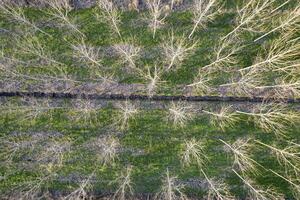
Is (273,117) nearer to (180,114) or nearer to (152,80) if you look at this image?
(180,114)

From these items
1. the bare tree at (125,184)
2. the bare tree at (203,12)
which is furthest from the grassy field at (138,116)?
the bare tree at (203,12)

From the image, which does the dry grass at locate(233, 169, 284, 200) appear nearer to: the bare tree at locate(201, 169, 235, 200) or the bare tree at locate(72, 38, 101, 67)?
the bare tree at locate(201, 169, 235, 200)

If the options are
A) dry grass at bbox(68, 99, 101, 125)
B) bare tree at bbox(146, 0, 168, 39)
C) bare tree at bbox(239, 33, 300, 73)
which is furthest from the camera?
dry grass at bbox(68, 99, 101, 125)

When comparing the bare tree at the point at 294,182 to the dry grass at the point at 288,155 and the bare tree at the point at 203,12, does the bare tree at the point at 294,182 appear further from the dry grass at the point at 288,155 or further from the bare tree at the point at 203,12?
the bare tree at the point at 203,12

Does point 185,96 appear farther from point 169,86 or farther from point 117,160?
point 117,160

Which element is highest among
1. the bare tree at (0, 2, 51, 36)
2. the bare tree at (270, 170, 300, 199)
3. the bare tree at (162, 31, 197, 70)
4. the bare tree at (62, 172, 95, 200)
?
the bare tree at (0, 2, 51, 36)

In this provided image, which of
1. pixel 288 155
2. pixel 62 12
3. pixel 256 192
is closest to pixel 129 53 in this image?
pixel 62 12

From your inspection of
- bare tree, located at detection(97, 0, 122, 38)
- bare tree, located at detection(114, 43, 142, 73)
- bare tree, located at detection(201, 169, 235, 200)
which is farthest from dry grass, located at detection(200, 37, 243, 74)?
bare tree, located at detection(201, 169, 235, 200)

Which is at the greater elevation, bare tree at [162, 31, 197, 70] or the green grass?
bare tree at [162, 31, 197, 70]

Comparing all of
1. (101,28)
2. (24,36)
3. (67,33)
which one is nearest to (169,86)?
(101,28)

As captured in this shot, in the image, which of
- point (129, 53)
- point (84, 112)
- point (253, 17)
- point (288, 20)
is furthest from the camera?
point (84, 112)
